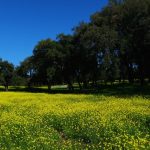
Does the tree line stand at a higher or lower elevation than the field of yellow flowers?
higher

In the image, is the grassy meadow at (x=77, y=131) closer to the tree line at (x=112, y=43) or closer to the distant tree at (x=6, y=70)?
the tree line at (x=112, y=43)

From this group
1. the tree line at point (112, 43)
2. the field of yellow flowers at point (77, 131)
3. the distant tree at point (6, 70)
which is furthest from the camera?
the distant tree at point (6, 70)

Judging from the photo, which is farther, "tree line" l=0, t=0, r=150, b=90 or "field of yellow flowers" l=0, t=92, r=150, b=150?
"tree line" l=0, t=0, r=150, b=90

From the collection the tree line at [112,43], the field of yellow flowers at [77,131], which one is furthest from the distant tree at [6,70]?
the field of yellow flowers at [77,131]

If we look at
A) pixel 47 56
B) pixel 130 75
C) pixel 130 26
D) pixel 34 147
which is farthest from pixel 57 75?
pixel 34 147

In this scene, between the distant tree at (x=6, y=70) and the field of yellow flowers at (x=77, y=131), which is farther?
the distant tree at (x=6, y=70)

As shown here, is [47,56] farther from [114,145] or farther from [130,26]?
[114,145]

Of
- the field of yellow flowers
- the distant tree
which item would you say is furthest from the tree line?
the field of yellow flowers

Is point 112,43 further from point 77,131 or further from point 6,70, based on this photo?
point 6,70

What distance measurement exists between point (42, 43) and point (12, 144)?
69.7 metres

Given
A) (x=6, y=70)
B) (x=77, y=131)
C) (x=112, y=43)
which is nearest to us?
(x=77, y=131)

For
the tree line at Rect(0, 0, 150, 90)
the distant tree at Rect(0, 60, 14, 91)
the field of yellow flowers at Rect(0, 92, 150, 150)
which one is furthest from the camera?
the distant tree at Rect(0, 60, 14, 91)

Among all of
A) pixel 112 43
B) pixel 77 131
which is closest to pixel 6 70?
pixel 112 43

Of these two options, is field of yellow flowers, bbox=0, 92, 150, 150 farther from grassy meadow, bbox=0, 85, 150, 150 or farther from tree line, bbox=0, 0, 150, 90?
tree line, bbox=0, 0, 150, 90
